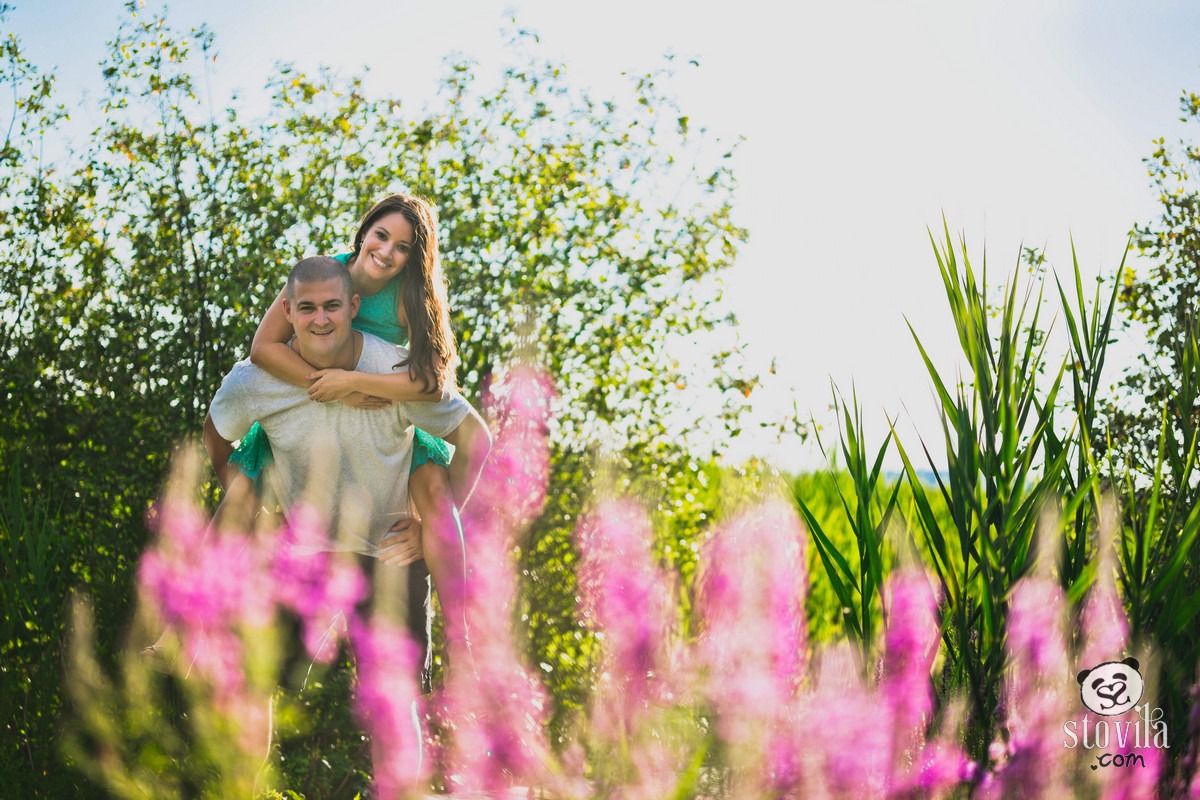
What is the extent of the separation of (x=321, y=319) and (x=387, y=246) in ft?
0.96

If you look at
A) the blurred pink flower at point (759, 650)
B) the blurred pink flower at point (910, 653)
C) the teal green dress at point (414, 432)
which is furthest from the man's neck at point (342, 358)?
the blurred pink flower at point (910, 653)

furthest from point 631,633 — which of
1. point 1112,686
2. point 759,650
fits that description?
point 1112,686

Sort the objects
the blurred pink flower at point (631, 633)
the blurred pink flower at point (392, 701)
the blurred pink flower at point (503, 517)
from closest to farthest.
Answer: the blurred pink flower at point (631, 633)
the blurred pink flower at point (392, 701)
the blurred pink flower at point (503, 517)

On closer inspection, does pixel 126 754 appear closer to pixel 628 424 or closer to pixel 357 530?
pixel 357 530

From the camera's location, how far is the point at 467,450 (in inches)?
111

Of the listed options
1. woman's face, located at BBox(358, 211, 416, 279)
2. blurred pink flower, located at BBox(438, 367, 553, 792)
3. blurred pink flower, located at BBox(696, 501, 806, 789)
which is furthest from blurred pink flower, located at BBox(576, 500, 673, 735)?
woman's face, located at BBox(358, 211, 416, 279)

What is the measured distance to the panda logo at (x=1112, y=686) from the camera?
5.14 feet

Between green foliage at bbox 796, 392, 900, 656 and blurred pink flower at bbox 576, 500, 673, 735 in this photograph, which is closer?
blurred pink flower at bbox 576, 500, 673, 735

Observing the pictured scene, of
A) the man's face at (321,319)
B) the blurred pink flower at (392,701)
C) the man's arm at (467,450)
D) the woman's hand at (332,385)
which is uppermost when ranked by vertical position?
the man's face at (321,319)

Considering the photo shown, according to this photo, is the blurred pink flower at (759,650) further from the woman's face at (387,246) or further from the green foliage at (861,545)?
the woman's face at (387,246)

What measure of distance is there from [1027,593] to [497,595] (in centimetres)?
192

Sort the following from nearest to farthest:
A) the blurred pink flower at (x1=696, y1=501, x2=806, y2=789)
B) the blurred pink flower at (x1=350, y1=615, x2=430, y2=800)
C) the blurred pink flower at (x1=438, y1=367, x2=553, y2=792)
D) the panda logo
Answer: the blurred pink flower at (x1=696, y1=501, x2=806, y2=789), the panda logo, the blurred pink flower at (x1=350, y1=615, x2=430, y2=800), the blurred pink flower at (x1=438, y1=367, x2=553, y2=792)

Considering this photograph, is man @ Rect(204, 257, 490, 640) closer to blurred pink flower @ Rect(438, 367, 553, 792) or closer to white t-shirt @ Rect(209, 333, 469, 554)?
white t-shirt @ Rect(209, 333, 469, 554)

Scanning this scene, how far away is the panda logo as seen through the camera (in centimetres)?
157
